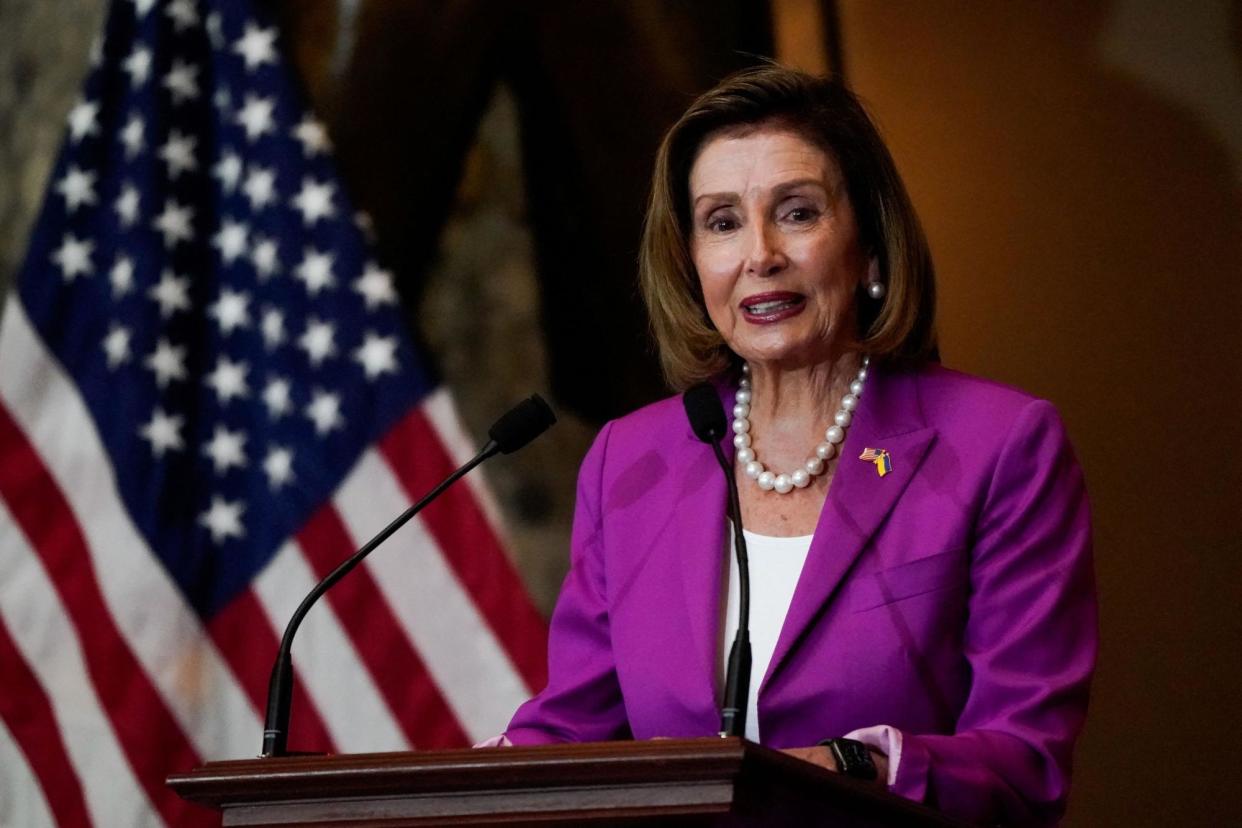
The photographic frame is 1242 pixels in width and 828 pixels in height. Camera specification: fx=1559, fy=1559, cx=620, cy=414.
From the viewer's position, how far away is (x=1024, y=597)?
6.06ft

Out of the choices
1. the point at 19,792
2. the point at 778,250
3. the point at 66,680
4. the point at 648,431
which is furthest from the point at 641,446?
the point at 19,792

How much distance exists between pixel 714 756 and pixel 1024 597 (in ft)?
2.40

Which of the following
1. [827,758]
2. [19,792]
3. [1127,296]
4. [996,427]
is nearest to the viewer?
[827,758]

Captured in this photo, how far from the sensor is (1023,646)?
181cm

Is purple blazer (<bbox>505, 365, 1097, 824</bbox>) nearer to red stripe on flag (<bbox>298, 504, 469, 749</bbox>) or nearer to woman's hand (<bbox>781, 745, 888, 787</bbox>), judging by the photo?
woman's hand (<bbox>781, 745, 888, 787</bbox>)

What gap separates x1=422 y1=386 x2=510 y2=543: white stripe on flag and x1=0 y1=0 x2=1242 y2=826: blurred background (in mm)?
42

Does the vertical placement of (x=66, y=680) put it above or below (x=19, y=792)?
above

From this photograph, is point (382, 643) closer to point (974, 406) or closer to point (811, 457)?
point (811, 457)

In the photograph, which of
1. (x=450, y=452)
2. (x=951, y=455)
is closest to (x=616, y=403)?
(x=450, y=452)

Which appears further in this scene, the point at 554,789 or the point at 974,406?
the point at 974,406

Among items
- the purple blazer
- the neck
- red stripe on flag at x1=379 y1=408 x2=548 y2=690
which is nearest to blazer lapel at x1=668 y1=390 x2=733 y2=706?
the purple blazer

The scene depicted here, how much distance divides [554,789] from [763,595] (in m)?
0.75

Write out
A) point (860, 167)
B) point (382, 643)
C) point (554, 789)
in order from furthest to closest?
point (382, 643), point (860, 167), point (554, 789)

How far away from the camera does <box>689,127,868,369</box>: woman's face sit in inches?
84.0
